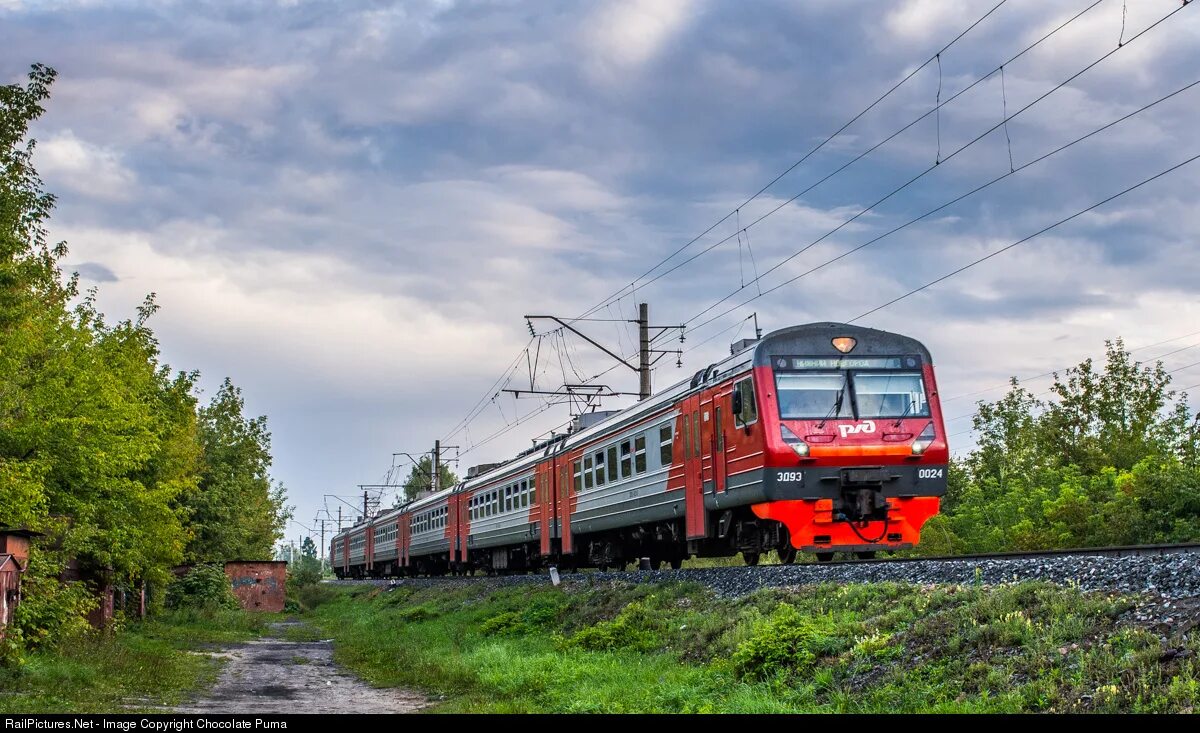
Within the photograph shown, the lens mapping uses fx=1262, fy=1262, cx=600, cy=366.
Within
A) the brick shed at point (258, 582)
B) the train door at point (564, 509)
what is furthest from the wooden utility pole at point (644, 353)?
the brick shed at point (258, 582)

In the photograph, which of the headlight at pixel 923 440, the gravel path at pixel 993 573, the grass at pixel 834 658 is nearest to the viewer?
the grass at pixel 834 658

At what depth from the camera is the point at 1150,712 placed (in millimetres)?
6969

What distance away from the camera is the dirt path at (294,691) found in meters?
12.6

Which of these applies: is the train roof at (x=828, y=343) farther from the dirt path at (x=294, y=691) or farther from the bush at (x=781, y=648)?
the dirt path at (x=294, y=691)

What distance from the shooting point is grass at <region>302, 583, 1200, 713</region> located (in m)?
7.84

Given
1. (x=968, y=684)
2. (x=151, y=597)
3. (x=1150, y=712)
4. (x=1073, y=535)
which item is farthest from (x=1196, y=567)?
(x=151, y=597)

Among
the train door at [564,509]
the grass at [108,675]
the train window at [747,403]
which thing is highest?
the train window at [747,403]

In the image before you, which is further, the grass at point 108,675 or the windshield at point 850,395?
the windshield at point 850,395

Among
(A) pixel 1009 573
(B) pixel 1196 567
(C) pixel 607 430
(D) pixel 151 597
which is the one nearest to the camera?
(B) pixel 1196 567

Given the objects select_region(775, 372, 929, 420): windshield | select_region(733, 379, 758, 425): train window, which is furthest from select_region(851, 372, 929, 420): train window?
select_region(733, 379, 758, 425): train window

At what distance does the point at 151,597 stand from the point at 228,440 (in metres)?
9.74

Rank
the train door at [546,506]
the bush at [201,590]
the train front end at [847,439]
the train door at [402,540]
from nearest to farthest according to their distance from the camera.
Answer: the train front end at [847,439], the train door at [546,506], the bush at [201,590], the train door at [402,540]

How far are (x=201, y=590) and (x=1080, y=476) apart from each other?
85.3ft

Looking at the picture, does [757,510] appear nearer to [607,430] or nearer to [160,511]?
[607,430]
